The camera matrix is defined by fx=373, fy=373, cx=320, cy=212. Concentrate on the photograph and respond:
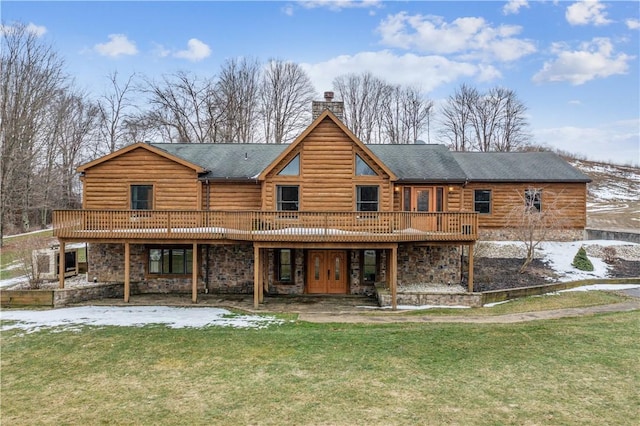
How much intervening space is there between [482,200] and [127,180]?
18432 mm

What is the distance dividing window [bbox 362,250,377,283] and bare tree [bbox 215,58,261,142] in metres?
24.5

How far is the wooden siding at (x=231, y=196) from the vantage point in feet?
54.1

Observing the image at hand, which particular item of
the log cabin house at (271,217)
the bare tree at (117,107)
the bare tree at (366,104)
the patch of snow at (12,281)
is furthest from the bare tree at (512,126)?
the patch of snow at (12,281)

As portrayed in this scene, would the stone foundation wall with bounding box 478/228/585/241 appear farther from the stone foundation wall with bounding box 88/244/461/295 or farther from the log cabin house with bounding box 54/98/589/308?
the stone foundation wall with bounding box 88/244/461/295

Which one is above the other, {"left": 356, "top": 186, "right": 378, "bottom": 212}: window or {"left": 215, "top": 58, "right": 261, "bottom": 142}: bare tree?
{"left": 215, "top": 58, "right": 261, "bottom": 142}: bare tree

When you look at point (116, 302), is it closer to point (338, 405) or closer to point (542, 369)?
point (338, 405)

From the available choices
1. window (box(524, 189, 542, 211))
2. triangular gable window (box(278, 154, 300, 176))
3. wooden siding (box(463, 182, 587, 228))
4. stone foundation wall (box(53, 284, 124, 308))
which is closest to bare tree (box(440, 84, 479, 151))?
wooden siding (box(463, 182, 587, 228))

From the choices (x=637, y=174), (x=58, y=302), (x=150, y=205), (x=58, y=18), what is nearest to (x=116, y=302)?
(x=58, y=302)

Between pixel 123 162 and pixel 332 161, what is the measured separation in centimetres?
903

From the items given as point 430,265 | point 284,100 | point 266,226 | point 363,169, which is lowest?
point 430,265

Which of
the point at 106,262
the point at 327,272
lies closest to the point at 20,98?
the point at 106,262

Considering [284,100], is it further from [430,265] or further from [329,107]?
[430,265]

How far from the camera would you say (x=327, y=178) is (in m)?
15.6

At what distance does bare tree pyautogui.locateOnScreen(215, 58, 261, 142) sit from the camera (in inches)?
1465
